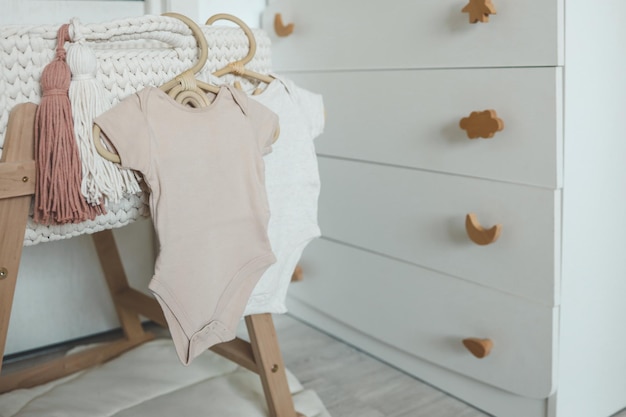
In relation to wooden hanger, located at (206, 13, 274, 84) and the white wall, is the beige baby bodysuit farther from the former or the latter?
the white wall

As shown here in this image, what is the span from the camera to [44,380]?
1336mm

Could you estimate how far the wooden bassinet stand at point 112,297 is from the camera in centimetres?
82

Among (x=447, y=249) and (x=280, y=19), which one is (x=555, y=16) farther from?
(x=280, y=19)

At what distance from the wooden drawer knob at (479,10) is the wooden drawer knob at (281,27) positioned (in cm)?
56

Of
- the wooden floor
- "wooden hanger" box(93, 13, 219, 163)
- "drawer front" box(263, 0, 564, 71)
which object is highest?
"drawer front" box(263, 0, 564, 71)

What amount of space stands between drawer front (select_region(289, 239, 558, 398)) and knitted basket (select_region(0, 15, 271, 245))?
60cm

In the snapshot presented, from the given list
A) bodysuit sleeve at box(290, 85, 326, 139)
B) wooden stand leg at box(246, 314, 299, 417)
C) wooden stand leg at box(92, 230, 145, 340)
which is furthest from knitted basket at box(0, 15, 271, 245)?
wooden stand leg at box(92, 230, 145, 340)

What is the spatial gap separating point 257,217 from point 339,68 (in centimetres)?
64

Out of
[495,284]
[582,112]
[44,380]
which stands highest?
[582,112]

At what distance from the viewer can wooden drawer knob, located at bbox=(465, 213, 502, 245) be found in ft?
3.79

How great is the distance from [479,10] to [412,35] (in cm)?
19

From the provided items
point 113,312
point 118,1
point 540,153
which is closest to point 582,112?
point 540,153

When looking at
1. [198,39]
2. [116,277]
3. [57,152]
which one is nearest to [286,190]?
[198,39]

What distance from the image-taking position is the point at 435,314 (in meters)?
1.33
